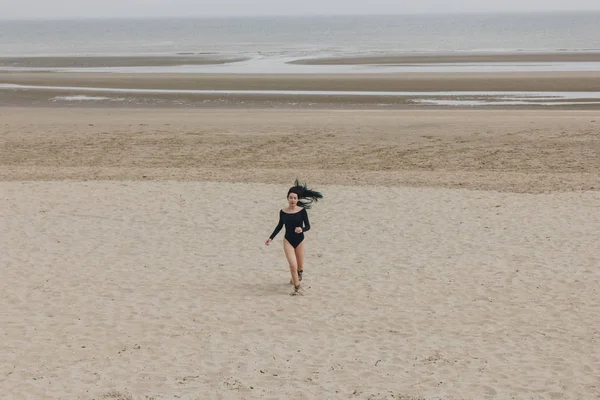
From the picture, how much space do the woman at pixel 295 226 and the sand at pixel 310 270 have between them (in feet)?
1.34

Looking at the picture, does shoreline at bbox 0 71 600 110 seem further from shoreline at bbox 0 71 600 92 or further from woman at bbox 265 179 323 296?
woman at bbox 265 179 323 296

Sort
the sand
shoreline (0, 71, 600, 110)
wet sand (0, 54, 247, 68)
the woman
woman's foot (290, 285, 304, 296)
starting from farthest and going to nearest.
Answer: wet sand (0, 54, 247, 68) < shoreline (0, 71, 600, 110) < woman's foot (290, 285, 304, 296) < the woman < the sand

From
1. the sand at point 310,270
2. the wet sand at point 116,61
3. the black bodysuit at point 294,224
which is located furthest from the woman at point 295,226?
the wet sand at point 116,61

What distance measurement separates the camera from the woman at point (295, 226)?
11.1 metres

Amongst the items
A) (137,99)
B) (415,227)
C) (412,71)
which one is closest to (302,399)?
(415,227)

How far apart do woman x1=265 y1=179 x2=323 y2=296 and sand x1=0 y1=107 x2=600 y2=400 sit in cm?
41

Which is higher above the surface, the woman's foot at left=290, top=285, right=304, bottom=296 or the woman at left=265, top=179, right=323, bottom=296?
the woman at left=265, top=179, right=323, bottom=296

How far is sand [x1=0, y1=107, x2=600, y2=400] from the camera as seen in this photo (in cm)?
859

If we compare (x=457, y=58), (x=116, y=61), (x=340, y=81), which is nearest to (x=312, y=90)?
(x=340, y=81)

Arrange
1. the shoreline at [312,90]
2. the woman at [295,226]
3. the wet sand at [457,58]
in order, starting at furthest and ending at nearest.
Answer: the wet sand at [457,58]
the shoreline at [312,90]
the woman at [295,226]

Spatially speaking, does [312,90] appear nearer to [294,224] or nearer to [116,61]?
[294,224]

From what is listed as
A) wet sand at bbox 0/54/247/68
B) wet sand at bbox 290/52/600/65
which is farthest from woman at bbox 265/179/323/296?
wet sand at bbox 0/54/247/68

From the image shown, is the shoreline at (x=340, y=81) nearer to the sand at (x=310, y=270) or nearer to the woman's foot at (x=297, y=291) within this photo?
the sand at (x=310, y=270)

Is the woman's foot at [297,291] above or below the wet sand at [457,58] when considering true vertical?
below
